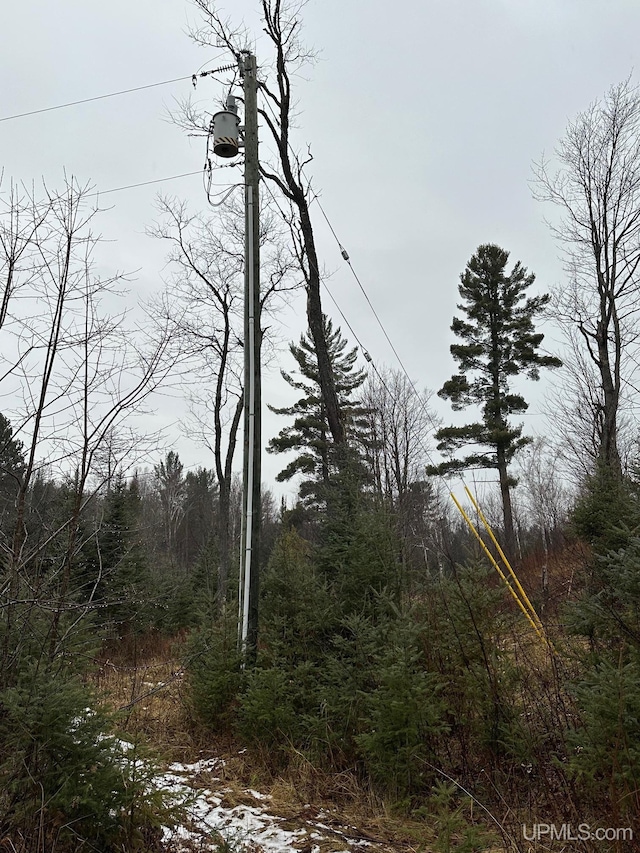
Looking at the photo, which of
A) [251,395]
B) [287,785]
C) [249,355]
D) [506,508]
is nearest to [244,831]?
[287,785]

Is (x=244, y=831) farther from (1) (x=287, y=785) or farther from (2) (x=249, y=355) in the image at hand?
(2) (x=249, y=355)

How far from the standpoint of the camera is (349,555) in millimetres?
6074

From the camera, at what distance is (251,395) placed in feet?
22.2

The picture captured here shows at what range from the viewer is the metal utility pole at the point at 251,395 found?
615 cm

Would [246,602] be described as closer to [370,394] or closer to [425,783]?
[425,783]

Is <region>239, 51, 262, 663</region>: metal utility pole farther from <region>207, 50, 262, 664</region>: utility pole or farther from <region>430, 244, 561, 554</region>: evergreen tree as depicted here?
<region>430, 244, 561, 554</region>: evergreen tree

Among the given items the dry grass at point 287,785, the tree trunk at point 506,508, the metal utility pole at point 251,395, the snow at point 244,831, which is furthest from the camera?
→ the tree trunk at point 506,508

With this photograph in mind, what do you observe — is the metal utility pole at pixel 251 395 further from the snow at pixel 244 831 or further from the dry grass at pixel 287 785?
the snow at pixel 244 831

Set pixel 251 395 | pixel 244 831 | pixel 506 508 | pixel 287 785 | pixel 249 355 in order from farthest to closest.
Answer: pixel 506 508 < pixel 249 355 < pixel 251 395 < pixel 287 785 < pixel 244 831

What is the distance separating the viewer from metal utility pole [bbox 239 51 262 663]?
20.2ft

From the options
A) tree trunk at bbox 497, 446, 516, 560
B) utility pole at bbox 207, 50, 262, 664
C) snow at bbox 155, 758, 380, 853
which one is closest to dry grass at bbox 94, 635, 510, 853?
snow at bbox 155, 758, 380, 853

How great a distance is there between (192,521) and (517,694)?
38.9 m

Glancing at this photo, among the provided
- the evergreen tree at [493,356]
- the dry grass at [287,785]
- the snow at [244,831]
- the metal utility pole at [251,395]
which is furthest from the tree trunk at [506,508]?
the snow at [244,831]

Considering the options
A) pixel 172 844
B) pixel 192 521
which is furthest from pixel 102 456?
pixel 192 521
